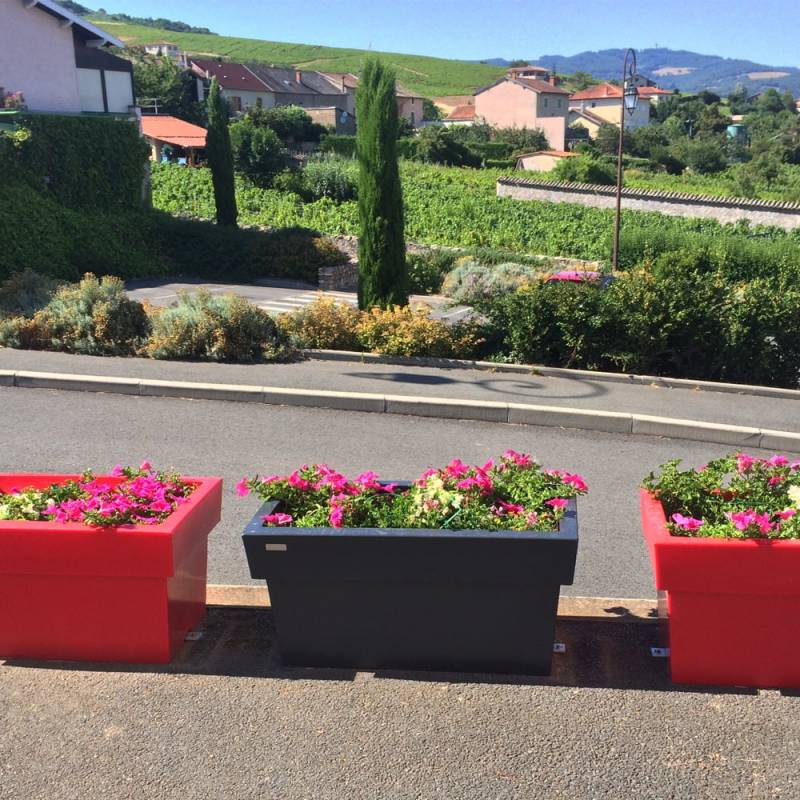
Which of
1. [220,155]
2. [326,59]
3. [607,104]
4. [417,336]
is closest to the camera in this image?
[417,336]

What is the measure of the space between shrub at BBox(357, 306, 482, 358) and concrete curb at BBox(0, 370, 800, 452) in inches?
105

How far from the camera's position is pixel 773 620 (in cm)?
377

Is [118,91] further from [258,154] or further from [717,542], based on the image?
[717,542]

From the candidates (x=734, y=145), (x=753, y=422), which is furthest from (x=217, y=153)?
(x=734, y=145)

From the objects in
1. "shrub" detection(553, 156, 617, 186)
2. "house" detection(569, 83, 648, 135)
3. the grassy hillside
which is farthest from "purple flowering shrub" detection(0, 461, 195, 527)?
the grassy hillside

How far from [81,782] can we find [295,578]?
3.60 feet

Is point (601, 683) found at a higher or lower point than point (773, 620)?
lower

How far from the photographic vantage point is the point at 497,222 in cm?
4119

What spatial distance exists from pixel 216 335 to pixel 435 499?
27.5 feet

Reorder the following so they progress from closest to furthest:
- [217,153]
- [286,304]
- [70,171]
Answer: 1. [286,304]
2. [70,171]
3. [217,153]

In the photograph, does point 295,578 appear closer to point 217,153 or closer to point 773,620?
point 773,620

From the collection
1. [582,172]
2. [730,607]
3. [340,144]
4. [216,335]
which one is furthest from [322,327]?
[340,144]

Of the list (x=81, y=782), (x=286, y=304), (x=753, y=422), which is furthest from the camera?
(x=286, y=304)

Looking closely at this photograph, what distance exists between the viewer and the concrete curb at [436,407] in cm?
936
